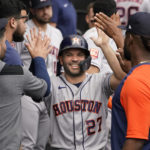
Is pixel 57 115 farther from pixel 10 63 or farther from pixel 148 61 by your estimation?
pixel 148 61

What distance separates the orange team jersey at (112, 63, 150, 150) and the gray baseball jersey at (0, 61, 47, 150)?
3.41 feet

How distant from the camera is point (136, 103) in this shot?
313 cm

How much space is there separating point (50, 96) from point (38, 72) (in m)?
0.61

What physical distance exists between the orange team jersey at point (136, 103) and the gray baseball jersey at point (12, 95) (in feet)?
3.41

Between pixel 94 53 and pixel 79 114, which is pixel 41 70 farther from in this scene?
pixel 94 53

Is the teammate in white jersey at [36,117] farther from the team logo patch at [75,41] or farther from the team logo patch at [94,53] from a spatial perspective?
the team logo patch at [75,41]

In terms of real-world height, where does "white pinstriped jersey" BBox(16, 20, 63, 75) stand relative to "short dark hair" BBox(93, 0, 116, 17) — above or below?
below

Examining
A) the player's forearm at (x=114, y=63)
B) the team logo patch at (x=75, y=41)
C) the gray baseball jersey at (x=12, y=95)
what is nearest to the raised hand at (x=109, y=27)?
the player's forearm at (x=114, y=63)

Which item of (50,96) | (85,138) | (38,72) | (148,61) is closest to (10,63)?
(38,72)

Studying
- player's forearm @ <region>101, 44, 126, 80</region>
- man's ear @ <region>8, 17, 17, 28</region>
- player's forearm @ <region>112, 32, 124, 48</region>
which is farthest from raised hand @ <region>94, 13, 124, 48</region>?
man's ear @ <region>8, 17, 17, 28</region>

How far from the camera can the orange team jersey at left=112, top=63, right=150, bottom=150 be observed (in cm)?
311

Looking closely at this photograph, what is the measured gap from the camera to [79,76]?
16.5 feet

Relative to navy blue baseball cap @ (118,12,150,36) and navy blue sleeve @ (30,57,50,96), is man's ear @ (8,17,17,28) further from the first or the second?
navy blue baseball cap @ (118,12,150,36)

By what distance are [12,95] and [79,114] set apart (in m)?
1.06
